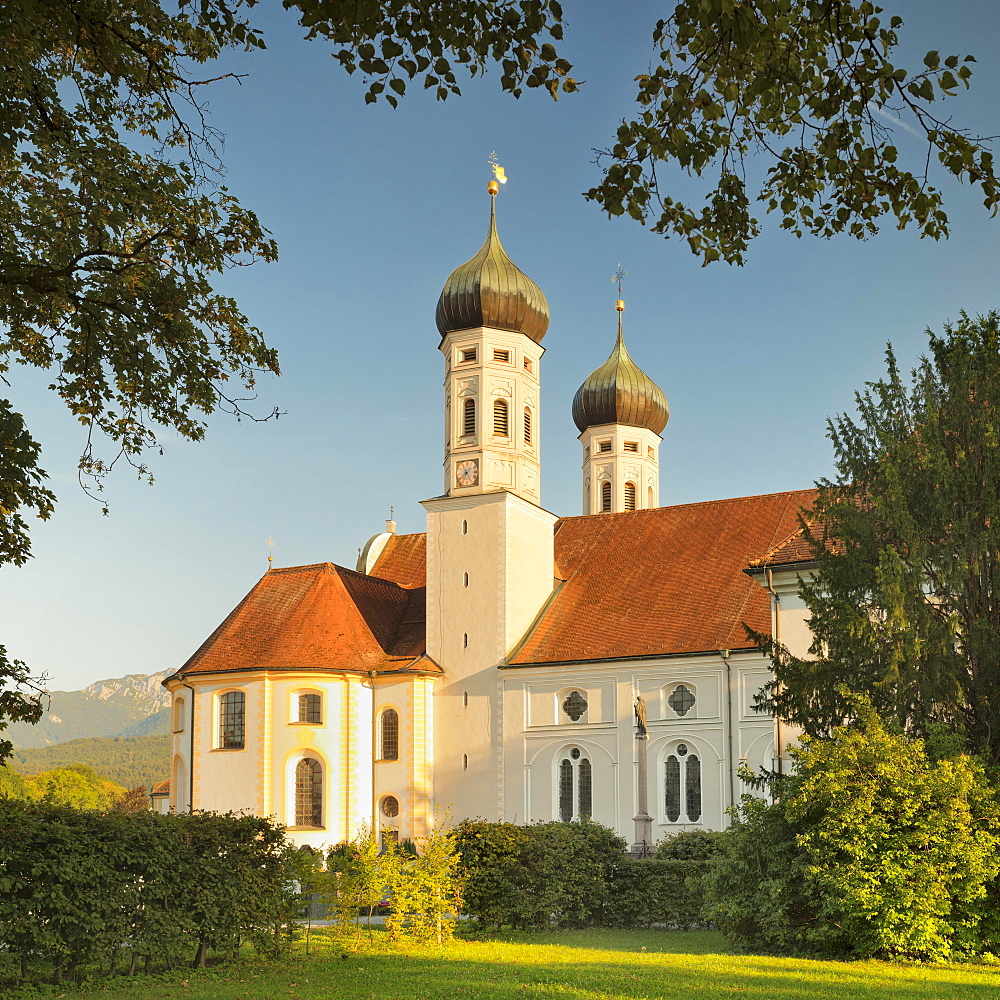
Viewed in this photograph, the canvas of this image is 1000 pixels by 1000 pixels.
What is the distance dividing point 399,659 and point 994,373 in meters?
25.6

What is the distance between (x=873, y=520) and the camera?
17656 mm

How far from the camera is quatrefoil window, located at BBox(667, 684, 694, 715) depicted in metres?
34.8

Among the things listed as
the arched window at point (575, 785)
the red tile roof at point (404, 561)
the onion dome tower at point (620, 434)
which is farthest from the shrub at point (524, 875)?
the onion dome tower at point (620, 434)

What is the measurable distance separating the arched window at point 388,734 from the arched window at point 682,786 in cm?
891

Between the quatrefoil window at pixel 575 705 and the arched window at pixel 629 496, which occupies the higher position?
the arched window at pixel 629 496

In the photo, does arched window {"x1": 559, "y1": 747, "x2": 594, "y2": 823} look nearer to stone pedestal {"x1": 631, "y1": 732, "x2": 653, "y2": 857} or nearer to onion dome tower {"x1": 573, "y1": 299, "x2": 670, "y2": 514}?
stone pedestal {"x1": 631, "y1": 732, "x2": 653, "y2": 857}

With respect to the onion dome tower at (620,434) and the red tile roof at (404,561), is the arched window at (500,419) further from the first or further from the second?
the onion dome tower at (620,434)

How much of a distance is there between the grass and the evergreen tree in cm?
368

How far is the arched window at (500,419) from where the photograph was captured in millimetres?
Result: 41281

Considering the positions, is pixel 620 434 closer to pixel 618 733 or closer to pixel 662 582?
pixel 662 582

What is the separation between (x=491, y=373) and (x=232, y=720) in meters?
14.5

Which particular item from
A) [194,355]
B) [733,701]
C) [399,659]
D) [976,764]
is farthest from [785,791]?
[399,659]

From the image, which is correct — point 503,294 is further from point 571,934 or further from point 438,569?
point 571,934

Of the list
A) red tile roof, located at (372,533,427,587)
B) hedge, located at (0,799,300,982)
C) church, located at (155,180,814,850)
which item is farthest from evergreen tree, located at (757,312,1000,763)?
red tile roof, located at (372,533,427,587)
